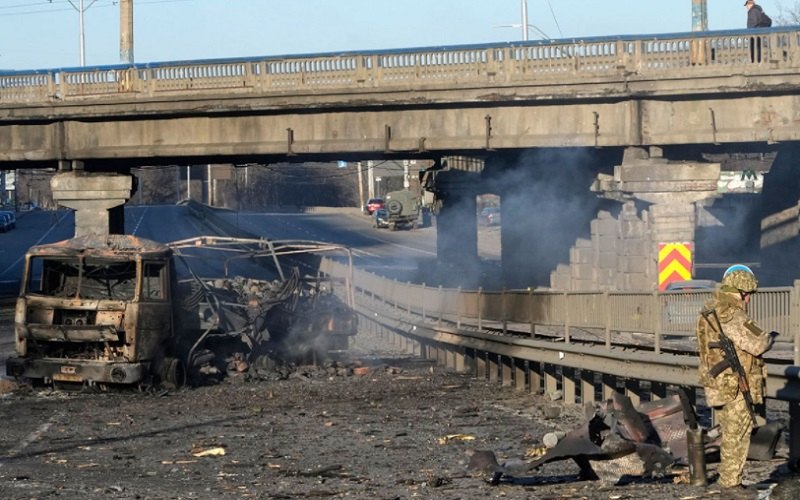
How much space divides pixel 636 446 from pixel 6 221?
90.8 m

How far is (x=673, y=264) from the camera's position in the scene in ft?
109

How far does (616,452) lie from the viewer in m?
11.9

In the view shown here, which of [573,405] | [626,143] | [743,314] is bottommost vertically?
[573,405]

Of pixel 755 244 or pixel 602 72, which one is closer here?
pixel 602 72

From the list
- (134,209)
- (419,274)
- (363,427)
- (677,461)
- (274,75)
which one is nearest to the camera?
(677,461)

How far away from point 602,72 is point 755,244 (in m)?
35.8

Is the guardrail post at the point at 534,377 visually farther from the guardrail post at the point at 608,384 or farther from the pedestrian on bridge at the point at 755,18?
the pedestrian on bridge at the point at 755,18

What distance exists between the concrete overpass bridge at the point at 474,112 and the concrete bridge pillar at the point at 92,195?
0.32 feet

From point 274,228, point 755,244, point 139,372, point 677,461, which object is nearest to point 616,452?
point 677,461

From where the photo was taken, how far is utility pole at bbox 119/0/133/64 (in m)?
51.0

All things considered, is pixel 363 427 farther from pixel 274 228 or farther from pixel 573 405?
pixel 274 228

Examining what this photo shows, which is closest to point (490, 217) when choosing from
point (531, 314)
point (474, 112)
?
point (474, 112)

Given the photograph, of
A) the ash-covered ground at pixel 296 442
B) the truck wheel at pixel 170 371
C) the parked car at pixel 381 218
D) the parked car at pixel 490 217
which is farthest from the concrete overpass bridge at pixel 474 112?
the parked car at pixel 490 217

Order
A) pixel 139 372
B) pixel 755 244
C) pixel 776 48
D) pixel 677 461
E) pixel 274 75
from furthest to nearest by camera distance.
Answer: pixel 755 244 < pixel 274 75 < pixel 776 48 < pixel 139 372 < pixel 677 461
